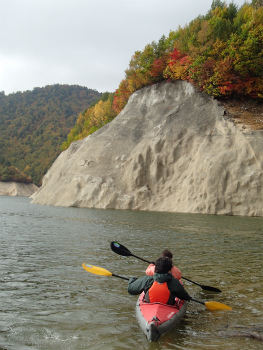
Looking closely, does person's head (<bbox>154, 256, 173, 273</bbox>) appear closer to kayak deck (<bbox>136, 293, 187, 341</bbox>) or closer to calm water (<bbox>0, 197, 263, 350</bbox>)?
kayak deck (<bbox>136, 293, 187, 341</bbox>)

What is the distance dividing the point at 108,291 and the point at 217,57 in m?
33.0

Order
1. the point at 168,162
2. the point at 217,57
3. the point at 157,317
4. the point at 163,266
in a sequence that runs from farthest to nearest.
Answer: the point at 217,57 → the point at 168,162 → the point at 163,266 → the point at 157,317

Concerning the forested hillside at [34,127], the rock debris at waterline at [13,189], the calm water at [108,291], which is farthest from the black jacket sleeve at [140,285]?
the forested hillside at [34,127]

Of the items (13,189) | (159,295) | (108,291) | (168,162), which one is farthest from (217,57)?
(13,189)

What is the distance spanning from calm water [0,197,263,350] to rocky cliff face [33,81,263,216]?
11.6 m

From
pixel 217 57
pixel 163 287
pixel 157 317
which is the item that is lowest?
pixel 157 317

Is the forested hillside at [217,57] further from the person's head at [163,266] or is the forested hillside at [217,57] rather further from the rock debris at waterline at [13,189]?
the rock debris at waterline at [13,189]

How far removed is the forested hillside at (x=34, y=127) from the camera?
13300 centimetres

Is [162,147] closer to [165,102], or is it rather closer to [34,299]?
[165,102]

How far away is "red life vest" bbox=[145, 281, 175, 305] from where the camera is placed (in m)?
7.05

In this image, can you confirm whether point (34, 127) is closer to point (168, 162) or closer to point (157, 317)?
point (168, 162)

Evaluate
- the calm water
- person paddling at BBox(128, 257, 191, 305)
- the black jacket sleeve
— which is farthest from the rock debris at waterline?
person paddling at BBox(128, 257, 191, 305)

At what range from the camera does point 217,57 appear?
36531mm

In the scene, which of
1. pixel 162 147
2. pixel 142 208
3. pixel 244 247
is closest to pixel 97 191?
pixel 142 208
